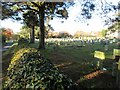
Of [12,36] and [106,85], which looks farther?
[12,36]

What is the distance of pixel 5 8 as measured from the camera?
32.7 metres

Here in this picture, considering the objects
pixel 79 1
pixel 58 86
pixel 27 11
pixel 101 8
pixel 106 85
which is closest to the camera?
pixel 58 86

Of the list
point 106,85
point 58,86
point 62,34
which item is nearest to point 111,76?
point 106,85

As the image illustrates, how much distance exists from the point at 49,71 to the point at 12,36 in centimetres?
9868

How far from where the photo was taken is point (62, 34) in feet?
332

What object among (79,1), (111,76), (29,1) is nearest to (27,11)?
(29,1)

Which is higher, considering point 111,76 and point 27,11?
point 27,11

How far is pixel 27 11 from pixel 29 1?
6614 millimetres

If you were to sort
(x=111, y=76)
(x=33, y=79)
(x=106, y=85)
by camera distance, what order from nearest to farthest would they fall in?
(x=33, y=79) → (x=106, y=85) → (x=111, y=76)

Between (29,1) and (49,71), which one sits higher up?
(29,1)

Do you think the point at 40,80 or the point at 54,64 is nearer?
the point at 40,80

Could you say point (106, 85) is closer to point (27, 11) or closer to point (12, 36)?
point (27, 11)

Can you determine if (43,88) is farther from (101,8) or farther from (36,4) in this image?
(36,4)

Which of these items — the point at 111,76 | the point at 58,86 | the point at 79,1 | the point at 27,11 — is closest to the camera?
the point at 58,86
